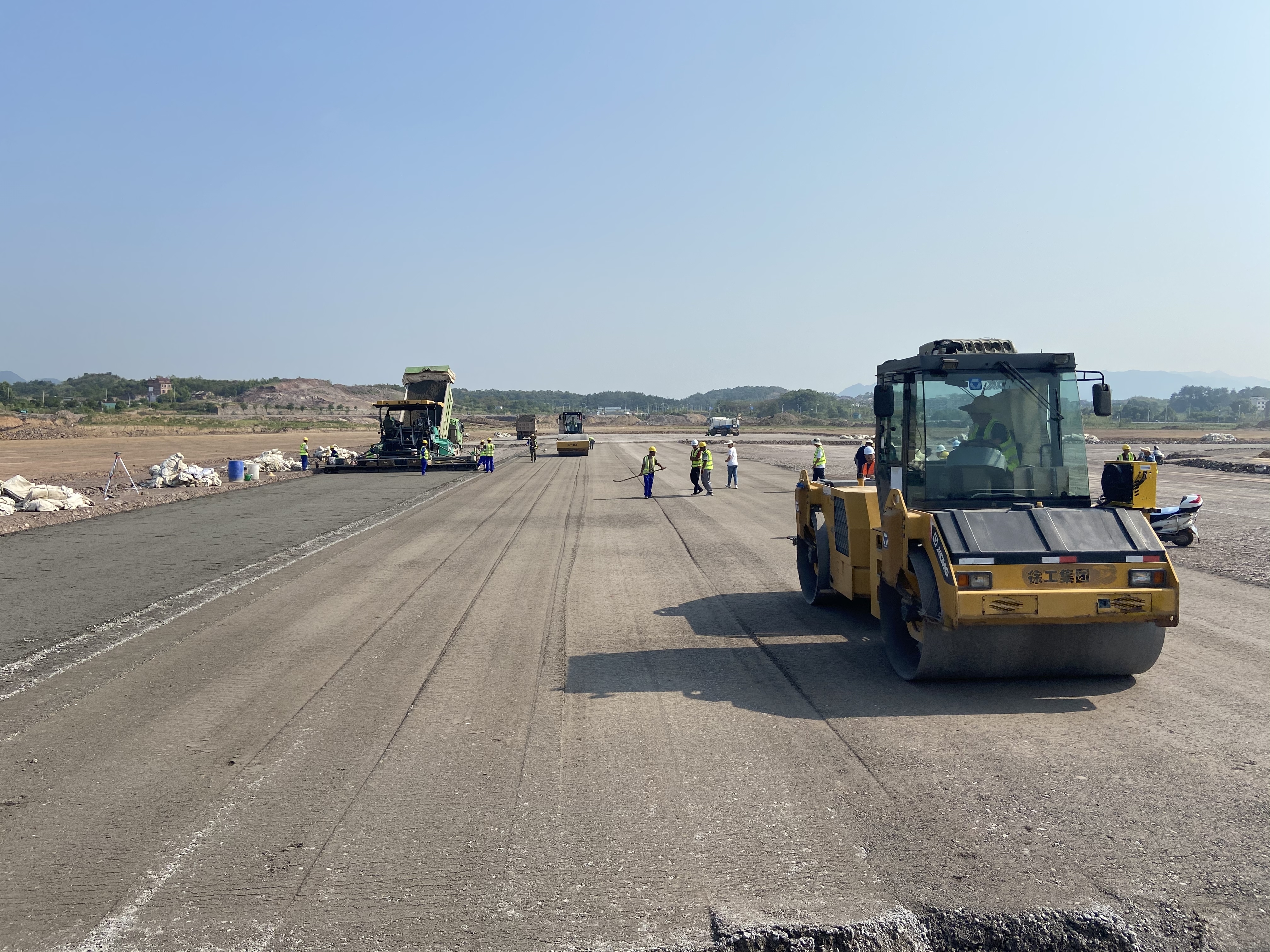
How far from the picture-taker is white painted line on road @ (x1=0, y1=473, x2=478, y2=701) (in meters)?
7.49

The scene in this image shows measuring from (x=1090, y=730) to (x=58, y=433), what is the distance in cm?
7159

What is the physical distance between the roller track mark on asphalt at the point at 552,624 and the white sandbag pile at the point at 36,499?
11.7 metres

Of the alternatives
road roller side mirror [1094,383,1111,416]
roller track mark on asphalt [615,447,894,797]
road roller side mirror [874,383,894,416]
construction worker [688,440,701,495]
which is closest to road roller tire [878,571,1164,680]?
roller track mark on asphalt [615,447,894,797]

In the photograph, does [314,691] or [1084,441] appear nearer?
[314,691]

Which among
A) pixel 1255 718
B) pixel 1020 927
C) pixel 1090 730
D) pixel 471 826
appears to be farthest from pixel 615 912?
pixel 1255 718

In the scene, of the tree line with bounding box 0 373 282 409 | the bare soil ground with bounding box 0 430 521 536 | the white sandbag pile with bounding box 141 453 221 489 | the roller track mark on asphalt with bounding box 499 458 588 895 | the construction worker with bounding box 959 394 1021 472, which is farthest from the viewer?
the tree line with bounding box 0 373 282 409

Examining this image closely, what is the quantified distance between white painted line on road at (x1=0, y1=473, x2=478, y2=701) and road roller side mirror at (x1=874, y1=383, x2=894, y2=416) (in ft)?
23.6

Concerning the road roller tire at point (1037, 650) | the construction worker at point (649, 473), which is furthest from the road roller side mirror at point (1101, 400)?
the construction worker at point (649, 473)

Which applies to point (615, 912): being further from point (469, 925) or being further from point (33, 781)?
point (33, 781)

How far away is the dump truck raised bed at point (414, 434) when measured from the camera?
35.5 metres

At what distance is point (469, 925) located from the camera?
11.8 feet

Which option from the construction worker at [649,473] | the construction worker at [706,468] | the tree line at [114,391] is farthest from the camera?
the tree line at [114,391]

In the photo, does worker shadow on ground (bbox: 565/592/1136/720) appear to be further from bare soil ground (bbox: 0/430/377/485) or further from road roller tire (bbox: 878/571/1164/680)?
bare soil ground (bbox: 0/430/377/485)

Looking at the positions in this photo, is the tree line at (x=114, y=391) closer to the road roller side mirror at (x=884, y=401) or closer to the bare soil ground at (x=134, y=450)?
the bare soil ground at (x=134, y=450)
